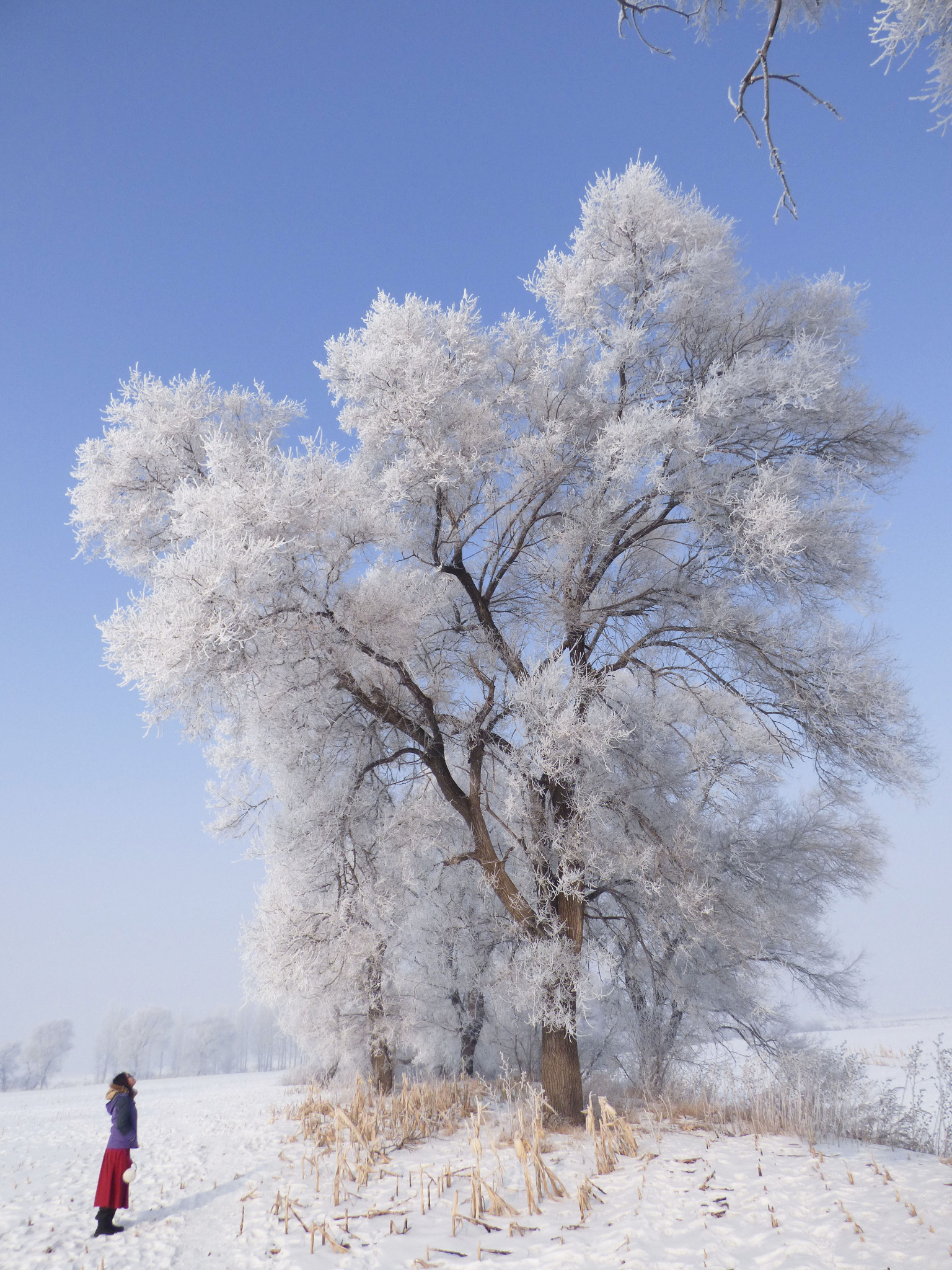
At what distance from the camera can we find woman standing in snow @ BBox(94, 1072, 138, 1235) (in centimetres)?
527

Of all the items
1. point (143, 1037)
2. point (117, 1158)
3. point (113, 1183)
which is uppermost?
point (143, 1037)

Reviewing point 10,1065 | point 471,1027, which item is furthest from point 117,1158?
point 10,1065

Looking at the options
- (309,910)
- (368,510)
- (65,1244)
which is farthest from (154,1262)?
(368,510)

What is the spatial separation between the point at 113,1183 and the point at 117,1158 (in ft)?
0.53

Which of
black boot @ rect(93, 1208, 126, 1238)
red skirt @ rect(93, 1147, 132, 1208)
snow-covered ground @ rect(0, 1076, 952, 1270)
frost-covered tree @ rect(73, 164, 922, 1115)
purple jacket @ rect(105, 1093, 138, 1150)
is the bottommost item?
snow-covered ground @ rect(0, 1076, 952, 1270)

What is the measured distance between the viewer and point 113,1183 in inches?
213

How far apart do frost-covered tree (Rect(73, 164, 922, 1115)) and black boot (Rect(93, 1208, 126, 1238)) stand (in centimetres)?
361

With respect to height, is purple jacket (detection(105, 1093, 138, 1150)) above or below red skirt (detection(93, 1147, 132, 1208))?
above

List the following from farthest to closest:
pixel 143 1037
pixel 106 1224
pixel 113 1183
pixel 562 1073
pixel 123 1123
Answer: pixel 143 1037 → pixel 562 1073 → pixel 123 1123 → pixel 113 1183 → pixel 106 1224

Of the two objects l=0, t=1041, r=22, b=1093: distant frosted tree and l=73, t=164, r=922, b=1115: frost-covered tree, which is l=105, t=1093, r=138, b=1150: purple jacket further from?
l=0, t=1041, r=22, b=1093: distant frosted tree

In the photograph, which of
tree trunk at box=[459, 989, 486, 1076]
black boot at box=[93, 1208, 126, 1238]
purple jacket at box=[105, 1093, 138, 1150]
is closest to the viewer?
black boot at box=[93, 1208, 126, 1238]

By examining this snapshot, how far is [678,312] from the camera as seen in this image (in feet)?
30.0

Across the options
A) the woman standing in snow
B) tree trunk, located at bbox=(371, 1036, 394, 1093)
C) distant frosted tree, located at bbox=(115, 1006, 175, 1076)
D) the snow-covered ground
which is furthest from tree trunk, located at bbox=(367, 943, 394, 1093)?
distant frosted tree, located at bbox=(115, 1006, 175, 1076)

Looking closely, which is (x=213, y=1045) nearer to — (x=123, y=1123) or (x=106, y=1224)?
(x=123, y=1123)
